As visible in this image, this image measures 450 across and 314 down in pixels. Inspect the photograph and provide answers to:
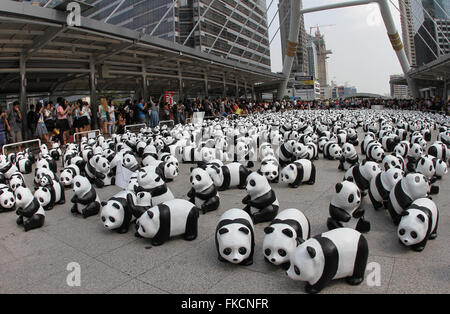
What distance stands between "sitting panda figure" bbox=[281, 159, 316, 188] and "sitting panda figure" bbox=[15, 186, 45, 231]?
4362 mm

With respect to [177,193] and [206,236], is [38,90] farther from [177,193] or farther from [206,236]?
[206,236]

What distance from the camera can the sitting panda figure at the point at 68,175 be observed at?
742cm

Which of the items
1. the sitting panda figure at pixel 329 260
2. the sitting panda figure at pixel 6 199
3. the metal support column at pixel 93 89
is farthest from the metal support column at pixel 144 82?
the sitting panda figure at pixel 329 260

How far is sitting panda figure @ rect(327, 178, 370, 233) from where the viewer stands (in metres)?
4.52

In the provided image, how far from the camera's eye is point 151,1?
213 ft

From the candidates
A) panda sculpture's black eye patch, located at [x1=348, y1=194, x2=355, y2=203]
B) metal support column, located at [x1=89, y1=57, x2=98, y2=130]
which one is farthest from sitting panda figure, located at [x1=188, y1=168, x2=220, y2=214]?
metal support column, located at [x1=89, y1=57, x2=98, y2=130]

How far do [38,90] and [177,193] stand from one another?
19.3m

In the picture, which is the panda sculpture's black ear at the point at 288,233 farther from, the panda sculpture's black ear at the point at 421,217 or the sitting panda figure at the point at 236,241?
the panda sculpture's black ear at the point at 421,217

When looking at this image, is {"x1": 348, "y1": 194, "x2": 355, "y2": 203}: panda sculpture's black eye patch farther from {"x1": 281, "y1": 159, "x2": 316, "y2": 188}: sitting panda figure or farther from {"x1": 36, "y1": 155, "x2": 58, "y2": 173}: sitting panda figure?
{"x1": 36, "y1": 155, "x2": 58, "y2": 173}: sitting panda figure

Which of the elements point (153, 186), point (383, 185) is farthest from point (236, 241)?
point (383, 185)

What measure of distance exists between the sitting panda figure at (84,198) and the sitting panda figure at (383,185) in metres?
4.60

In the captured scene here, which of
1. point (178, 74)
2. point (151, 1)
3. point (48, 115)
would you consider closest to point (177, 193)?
point (48, 115)

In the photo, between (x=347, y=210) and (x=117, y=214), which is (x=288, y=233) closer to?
(x=347, y=210)

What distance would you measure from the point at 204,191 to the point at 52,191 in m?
2.94
